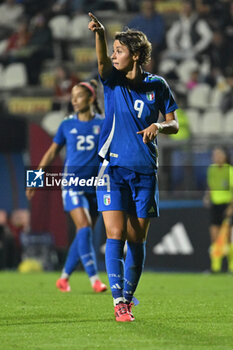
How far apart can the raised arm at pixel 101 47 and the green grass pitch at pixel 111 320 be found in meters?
1.81

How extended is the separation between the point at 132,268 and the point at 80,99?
3.72m

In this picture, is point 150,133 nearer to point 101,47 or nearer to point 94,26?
point 101,47

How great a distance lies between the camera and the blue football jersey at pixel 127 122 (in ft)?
19.3

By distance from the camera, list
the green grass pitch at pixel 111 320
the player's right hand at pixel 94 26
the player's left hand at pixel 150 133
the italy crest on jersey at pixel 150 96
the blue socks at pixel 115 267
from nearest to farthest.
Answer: the green grass pitch at pixel 111 320 → the player's right hand at pixel 94 26 → the player's left hand at pixel 150 133 → the blue socks at pixel 115 267 → the italy crest on jersey at pixel 150 96

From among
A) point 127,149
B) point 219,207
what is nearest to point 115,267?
point 127,149

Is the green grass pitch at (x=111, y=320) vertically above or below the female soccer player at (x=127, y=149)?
below

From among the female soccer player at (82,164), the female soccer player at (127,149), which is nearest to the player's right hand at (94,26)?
the female soccer player at (127,149)

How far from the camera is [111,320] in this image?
6059 mm

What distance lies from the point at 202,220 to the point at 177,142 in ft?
4.75

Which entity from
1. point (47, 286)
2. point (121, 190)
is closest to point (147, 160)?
point (121, 190)

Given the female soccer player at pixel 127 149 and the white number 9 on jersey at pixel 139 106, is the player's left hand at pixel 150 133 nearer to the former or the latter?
the female soccer player at pixel 127 149

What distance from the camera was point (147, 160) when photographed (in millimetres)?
5934

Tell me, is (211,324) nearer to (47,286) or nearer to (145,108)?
(145,108)

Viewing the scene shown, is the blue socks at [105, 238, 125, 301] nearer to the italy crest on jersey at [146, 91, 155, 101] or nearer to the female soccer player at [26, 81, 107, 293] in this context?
the italy crest on jersey at [146, 91, 155, 101]
